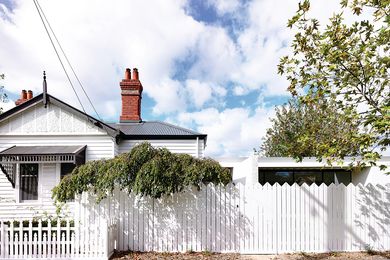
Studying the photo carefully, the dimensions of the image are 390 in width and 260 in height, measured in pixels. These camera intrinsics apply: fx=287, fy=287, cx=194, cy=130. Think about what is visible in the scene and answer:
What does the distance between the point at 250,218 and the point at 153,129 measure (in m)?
6.28

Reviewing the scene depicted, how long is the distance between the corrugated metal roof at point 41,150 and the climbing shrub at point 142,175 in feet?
8.91

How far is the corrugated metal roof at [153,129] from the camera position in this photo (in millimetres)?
11734

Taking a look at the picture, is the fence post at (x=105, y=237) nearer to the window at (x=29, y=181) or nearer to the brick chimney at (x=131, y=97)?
the window at (x=29, y=181)

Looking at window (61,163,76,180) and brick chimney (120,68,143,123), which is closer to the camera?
window (61,163,76,180)

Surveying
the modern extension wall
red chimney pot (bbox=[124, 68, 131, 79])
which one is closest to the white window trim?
red chimney pot (bbox=[124, 68, 131, 79])

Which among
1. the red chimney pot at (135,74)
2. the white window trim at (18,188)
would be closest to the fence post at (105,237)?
the white window trim at (18,188)

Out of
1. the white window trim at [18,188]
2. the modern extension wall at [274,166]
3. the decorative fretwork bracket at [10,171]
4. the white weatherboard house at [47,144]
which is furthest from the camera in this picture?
the modern extension wall at [274,166]

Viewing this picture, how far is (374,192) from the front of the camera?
7555mm

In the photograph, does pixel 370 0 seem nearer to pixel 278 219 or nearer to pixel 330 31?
pixel 330 31

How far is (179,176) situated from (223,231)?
188 cm

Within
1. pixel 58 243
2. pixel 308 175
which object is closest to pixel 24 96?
pixel 58 243

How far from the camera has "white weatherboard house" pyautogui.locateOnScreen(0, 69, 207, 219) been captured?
10.3 m

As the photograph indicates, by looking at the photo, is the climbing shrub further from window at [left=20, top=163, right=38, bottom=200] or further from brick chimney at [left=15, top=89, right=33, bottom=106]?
brick chimney at [left=15, top=89, right=33, bottom=106]

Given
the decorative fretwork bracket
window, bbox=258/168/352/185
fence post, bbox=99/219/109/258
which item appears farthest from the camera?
window, bbox=258/168/352/185
